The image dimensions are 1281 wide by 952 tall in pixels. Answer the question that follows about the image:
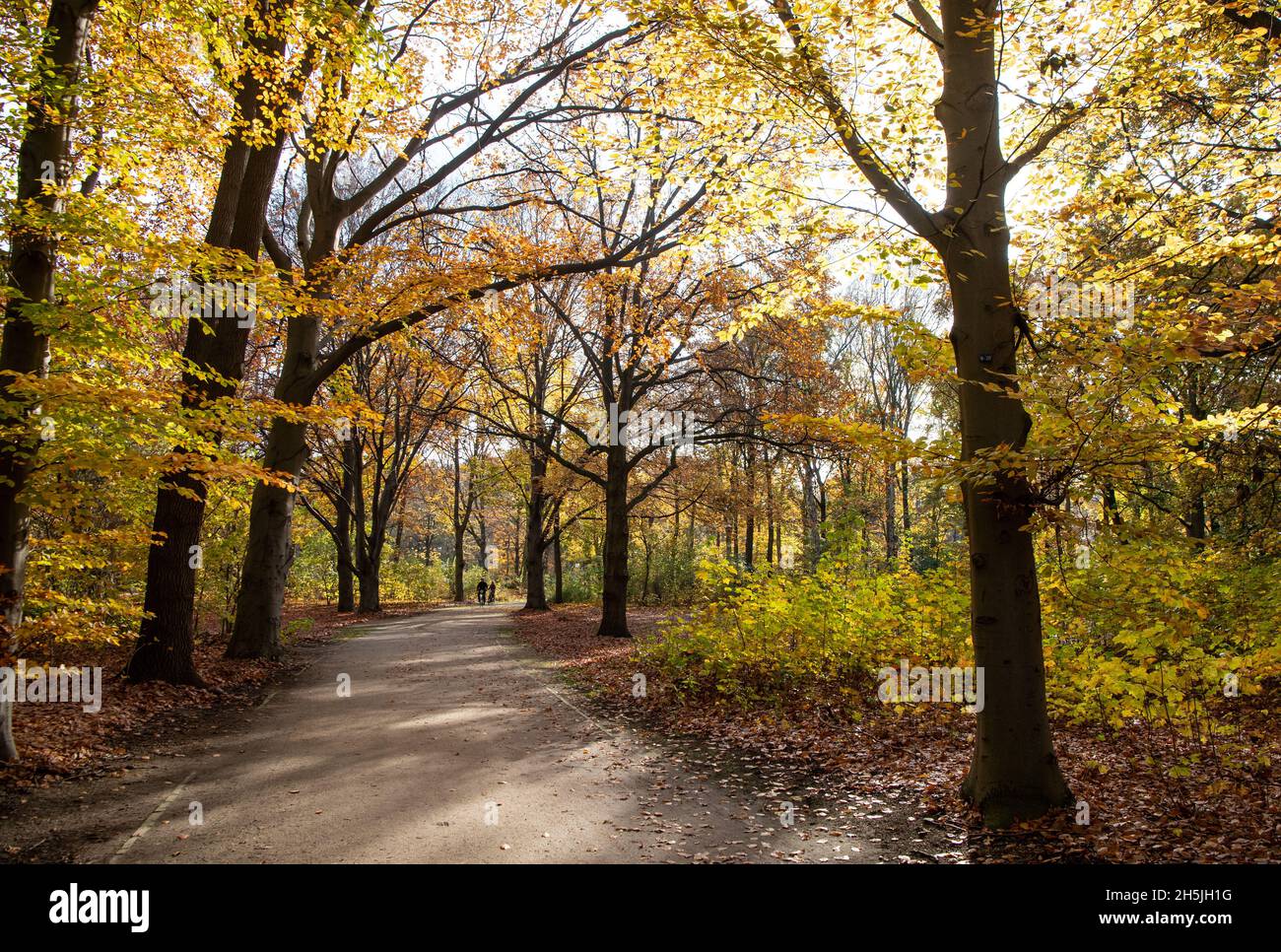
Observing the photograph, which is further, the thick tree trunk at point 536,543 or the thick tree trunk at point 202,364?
the thick tree trunk at point 536,543

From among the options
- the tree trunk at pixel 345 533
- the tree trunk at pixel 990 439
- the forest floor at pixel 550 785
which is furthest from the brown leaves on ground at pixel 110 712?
the tree trunk at pixel 345 533

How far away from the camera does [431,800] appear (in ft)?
18.5

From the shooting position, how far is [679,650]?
35.6ft

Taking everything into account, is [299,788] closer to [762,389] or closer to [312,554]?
[762,389]

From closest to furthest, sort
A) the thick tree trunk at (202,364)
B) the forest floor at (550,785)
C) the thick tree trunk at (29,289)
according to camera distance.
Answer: the forest floor at (550,785)
the thick tree trunk at (29,289)
the thick tree trunk at (202,364)

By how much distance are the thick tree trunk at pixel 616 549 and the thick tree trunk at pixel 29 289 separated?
11743mm

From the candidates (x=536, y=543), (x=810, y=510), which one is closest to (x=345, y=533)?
(x=536, y=543)

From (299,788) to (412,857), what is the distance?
200 cm

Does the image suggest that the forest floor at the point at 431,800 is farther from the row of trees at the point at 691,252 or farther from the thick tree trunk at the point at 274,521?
the thick tree trunk at the point at 274,521

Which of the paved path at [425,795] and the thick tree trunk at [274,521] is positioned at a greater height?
the thick tree trunk at [274,521]

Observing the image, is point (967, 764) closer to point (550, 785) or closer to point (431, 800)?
point (550, 785)

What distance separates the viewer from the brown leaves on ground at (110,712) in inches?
245
